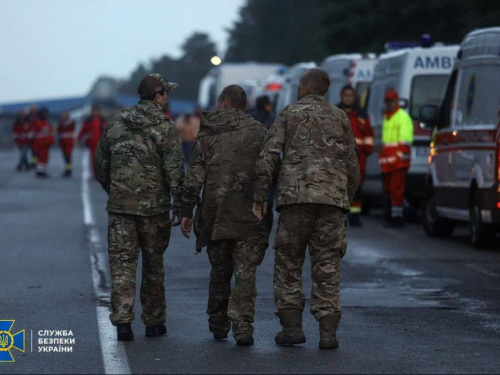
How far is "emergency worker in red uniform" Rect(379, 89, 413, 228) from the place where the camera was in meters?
18.7

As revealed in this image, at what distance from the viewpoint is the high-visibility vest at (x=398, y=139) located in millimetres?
18656

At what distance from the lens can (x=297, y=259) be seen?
8.56m

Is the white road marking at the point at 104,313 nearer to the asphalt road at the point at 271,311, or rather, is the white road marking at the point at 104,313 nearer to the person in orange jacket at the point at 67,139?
the asphalt road at the point at 271,311

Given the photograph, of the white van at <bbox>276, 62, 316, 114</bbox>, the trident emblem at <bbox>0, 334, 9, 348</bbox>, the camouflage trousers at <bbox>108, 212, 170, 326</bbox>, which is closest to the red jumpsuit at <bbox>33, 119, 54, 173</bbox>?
the white van at <bbox>276, 62, 316, 114</bbox>

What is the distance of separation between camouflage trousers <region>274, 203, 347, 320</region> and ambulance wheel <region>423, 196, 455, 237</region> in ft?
29.7

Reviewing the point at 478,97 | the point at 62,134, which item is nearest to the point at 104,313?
the point at 478,97

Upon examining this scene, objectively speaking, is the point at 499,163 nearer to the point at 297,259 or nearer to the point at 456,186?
the point at 456,186

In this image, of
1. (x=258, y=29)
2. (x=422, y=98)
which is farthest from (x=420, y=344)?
(x=258, y=29)

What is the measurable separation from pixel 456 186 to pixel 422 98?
14.1 ft

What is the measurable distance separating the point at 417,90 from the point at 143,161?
11.9m

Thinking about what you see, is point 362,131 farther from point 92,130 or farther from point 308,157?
point 92,130

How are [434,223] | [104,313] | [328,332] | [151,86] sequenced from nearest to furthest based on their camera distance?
[328,332], [151,86], [104,313], [434,223]

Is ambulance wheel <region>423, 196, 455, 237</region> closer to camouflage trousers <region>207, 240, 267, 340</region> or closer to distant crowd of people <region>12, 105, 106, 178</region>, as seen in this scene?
camouflage trousers <region>207, 240, 267, 340</region>

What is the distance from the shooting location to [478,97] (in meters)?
15.4
